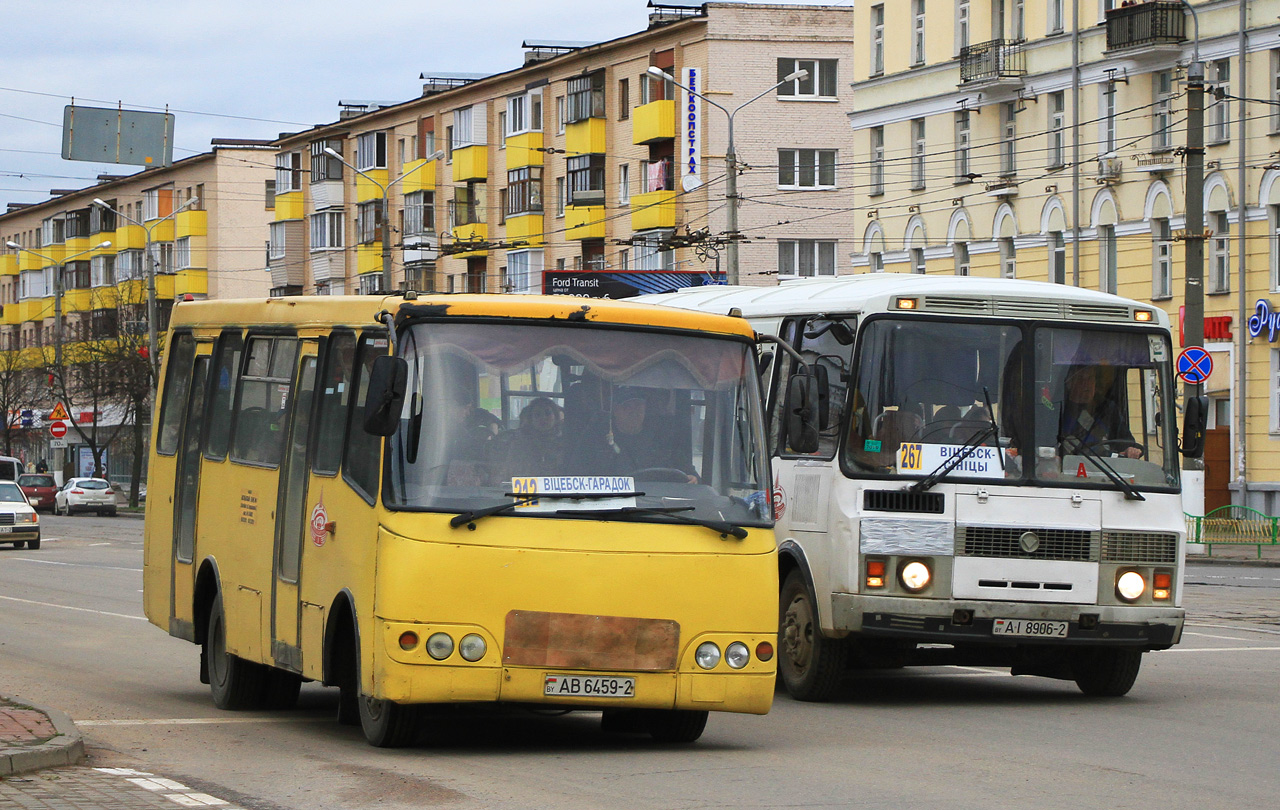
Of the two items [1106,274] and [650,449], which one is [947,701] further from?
[1106,274]

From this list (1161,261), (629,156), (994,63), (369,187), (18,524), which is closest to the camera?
(18,524)

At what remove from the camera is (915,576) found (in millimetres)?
13594

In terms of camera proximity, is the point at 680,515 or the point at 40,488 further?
the point at 40,488

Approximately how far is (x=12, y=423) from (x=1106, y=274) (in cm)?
5130

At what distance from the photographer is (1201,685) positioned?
15328mm

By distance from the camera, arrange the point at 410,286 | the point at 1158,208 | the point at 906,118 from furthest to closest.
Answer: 1. the point at 906,118
2. the point at 1158,208
3. the point at 410,286

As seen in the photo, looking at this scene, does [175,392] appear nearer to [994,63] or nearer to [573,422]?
[573,422]

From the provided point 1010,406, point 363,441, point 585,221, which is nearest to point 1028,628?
point 1010,406

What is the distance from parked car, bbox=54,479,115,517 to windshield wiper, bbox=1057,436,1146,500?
61.7 metres

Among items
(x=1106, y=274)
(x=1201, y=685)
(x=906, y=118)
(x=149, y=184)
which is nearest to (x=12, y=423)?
(x=149, y=184)

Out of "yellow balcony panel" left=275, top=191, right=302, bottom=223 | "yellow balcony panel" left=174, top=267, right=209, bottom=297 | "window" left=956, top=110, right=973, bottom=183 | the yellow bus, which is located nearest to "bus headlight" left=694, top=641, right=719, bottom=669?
the yellow bus

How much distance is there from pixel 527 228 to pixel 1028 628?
6071 cm

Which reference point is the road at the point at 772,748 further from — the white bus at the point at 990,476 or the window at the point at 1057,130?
the window at the point at 1057,130

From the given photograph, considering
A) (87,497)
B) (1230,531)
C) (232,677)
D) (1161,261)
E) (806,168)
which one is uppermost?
(806,168)
